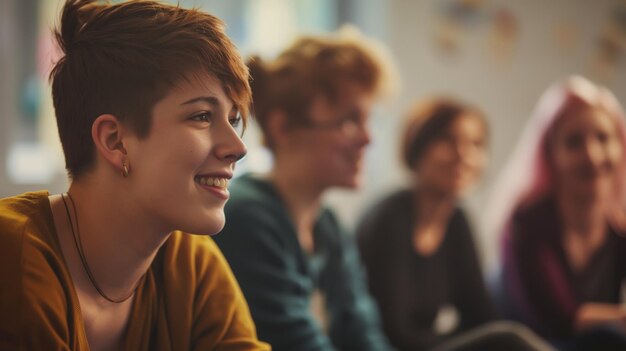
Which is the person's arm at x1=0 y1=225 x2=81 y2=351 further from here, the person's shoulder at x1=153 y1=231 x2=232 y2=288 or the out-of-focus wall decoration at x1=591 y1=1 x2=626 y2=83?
the out-of-focus wall decoration at x1=591 y1=1 x2=626 y2=83

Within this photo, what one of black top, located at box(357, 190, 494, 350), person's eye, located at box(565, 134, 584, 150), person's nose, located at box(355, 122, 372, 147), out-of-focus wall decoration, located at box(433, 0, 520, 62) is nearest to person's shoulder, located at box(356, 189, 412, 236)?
black top, located at box(357, 190, 494, 350)

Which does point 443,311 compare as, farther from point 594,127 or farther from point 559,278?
point 594,127

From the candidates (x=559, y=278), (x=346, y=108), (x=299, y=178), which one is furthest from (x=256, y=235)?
(x=559, y=278)

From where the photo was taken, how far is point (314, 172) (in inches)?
38.6

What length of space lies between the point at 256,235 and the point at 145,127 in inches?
13.8

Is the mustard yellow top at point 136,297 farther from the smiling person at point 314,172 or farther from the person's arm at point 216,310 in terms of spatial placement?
the smiling person at point 314,172

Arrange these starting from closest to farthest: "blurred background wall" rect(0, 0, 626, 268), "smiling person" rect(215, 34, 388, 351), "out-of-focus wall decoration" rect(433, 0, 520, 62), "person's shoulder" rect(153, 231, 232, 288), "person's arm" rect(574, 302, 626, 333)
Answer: "person's shoulder" rect(153, 231, 232, 288), "smiling person" rect(215, 34, 388, 351), "person's arm" rect(574, 302, 626, 333), "blurred background wall" rect(0, 0, 626, 268), "out-of-focus wall decoration" rect(433, 0, 520, 62)

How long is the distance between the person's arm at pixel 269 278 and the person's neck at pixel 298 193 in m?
0.08

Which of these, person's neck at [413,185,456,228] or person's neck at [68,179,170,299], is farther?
person's neck at [413,185,456,228]

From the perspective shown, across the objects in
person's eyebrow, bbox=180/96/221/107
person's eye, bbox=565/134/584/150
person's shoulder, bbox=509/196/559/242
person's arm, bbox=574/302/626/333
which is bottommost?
person's arm, bbox=574/302/626/333

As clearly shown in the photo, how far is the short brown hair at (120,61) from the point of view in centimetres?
48

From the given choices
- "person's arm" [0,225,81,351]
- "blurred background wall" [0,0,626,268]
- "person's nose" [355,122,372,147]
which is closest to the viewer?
"person's arm" [0,225,81,351]

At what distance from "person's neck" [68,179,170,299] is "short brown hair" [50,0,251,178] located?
0.07ft

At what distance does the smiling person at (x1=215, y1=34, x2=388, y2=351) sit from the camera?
86 centimetres
